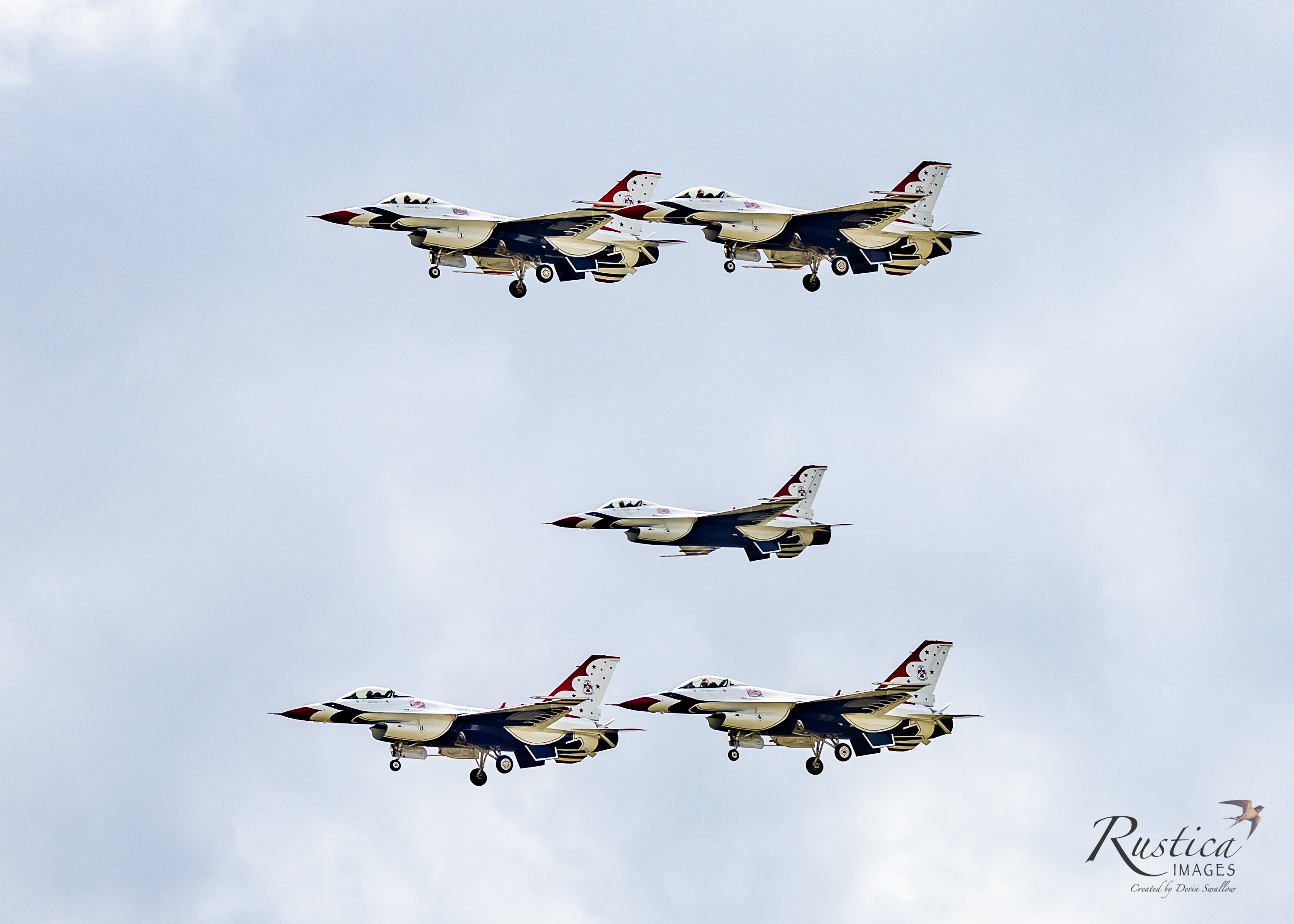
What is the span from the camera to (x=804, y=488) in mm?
97312

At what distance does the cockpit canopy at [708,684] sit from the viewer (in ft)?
304

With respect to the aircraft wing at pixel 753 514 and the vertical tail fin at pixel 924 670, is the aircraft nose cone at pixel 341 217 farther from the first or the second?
the vertical tail fin at pixel 924 670

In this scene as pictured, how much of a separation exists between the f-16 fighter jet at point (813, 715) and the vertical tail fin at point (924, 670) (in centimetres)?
8

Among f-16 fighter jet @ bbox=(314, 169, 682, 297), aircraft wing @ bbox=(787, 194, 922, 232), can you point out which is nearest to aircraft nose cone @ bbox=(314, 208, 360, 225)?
f-16 fighter jet @ bbox=(314, 169, 682, 297)

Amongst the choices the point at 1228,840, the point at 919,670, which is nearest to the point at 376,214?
the point at 919,670

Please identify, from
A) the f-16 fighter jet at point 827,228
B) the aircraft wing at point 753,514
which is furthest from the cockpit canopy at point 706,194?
the aircraft wing at point 753,514

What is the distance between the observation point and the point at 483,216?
90.9 m

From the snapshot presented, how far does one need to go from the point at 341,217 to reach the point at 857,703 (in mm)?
29924

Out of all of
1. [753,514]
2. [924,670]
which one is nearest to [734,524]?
[753,514]

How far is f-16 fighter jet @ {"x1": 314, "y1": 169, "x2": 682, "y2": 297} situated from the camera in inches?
3558

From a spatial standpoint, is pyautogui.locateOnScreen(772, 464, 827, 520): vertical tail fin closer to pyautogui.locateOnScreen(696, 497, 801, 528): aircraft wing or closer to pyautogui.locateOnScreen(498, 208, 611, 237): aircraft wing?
pyautogui.locateOnScreen(696, 497, 801, 528): aircraft wing

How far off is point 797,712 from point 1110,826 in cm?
2195

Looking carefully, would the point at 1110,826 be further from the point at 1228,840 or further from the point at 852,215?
the point at 852,215

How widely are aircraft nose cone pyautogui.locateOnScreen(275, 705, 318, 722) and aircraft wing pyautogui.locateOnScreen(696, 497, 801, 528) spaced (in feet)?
62.2
